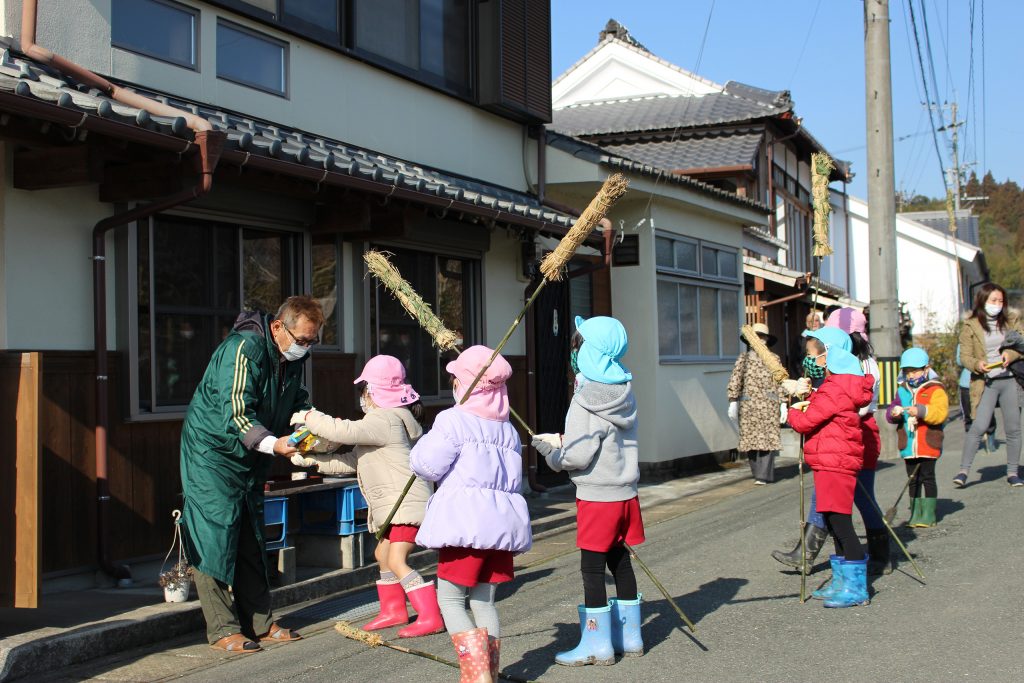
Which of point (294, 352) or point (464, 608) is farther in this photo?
point (294, 352)

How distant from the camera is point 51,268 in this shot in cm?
700

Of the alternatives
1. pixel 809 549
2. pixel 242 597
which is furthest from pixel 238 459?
pixel 809 549

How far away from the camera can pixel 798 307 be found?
25.3 meters

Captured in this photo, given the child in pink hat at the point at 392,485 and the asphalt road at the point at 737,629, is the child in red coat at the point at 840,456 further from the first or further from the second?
the child in pink hat at the point at 392,485

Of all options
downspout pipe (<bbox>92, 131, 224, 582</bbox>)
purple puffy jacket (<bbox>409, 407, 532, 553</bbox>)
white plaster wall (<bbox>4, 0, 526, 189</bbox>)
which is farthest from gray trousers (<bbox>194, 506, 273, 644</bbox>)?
white plaster wall (<bbox>4, 0, 526, 189</bbox>)

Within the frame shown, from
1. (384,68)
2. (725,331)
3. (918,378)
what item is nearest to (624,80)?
(725,331)

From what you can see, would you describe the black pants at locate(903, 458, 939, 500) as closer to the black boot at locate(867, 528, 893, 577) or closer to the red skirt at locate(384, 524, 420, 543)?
the black boot at locate(867, 528, 893, 577)

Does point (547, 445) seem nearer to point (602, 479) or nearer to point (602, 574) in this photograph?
point (602, 479)

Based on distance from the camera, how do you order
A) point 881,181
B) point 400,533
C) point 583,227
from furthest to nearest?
point 881,181
point 400,533
point 583,227

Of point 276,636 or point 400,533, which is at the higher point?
point 400,533

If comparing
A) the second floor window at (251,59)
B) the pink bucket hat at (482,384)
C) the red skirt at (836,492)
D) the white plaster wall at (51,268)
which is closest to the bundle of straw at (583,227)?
the pink bucket hat at (482,384)

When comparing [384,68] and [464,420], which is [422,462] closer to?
[464,420]

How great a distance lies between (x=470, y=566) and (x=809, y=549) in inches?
148

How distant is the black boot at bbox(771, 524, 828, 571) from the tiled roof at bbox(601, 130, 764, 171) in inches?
556
